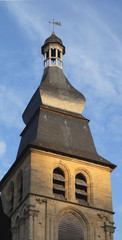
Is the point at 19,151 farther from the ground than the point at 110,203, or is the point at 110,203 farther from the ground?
the point at 19,151

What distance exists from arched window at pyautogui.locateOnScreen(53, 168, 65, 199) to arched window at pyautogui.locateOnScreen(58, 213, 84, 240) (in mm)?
1536

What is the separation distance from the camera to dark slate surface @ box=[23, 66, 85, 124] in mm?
50375

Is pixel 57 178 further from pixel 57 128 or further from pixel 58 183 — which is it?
pixel 57 128

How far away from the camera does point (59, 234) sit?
138 feet

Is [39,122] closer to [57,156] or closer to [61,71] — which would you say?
[57,156]

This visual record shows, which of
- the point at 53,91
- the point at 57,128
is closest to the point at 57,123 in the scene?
the point at 57,128

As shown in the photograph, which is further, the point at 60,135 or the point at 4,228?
the point at 60,135

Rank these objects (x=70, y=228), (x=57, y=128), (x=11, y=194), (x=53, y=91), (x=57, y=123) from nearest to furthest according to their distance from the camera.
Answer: (x=70, y=228) < (x=11, y=194) < (x=57, y=128) < (x=57, y=123) < (x=53, y=91)

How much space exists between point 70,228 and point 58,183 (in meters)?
3.47

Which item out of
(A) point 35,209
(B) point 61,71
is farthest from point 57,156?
(B) point 61,71

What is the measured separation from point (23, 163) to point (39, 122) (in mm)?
3641

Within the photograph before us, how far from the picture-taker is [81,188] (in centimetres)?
4559

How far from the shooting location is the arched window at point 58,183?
145ft

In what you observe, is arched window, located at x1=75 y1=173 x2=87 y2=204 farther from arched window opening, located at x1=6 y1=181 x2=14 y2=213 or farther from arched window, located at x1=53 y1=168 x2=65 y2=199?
arched window opening, located at x1=6 y1=181 x2=14 y2=213
